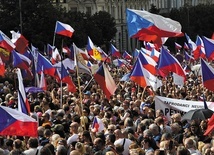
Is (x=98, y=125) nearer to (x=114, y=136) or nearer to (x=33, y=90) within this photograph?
(x=114, y=136)

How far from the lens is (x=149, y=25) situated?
2223 centimetres

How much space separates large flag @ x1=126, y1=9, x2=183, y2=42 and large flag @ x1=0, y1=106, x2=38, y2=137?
32.3ft

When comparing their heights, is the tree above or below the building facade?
above

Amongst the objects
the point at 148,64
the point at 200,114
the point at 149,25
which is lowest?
the point at 148,64

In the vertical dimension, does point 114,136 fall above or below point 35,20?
above

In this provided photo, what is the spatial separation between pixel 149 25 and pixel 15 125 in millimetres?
10250

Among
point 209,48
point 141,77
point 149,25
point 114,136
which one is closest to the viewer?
point 114,136

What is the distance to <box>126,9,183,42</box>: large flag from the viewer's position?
2220 cm

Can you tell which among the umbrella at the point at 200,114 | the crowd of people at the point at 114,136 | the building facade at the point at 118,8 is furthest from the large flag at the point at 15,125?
the building facade at the point at 118,8

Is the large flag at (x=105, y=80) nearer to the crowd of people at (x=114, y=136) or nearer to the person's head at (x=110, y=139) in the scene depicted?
the crowd of people at (x=114, y=136)

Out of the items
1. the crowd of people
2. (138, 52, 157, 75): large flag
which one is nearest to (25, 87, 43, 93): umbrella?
(138, 52, 157, 75): large flag

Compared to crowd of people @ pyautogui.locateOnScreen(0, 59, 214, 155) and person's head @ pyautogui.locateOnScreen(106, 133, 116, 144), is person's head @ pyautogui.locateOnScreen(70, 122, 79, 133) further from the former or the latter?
person's head @ pyautogui.locateOnScreen(106, 133, 116, 144)

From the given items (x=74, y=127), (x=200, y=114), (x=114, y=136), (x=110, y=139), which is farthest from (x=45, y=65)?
(x=110, y=139)

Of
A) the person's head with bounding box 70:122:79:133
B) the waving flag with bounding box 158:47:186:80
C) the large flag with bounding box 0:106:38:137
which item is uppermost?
the large flag with bounding box 0:106:38:137
